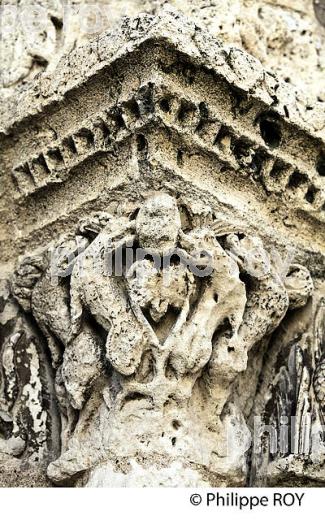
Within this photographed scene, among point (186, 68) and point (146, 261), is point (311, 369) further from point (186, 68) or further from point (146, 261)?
point (186, 68)

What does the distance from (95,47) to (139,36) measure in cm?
21

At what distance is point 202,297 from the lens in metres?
4.93

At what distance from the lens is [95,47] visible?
5.14m

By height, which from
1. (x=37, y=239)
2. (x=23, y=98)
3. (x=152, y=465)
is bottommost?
(x=152, y=465)

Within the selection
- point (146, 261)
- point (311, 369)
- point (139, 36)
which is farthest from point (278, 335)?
point (139, 36)

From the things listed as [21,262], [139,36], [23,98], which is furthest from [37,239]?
[139,36]

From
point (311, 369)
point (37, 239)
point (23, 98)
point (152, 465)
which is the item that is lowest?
point (152, 465)

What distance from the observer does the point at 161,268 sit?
16.0 ft

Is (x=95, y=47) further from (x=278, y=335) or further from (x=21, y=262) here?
(x=278, y=335)

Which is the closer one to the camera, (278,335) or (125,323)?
(125,323)

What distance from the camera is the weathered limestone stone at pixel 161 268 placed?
15.9 ft

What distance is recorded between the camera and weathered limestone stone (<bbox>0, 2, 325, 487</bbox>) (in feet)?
15.9

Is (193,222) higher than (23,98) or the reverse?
the reverse

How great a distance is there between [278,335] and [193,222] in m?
0.51
